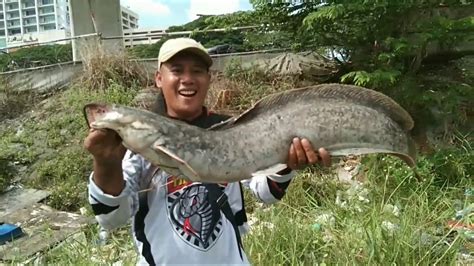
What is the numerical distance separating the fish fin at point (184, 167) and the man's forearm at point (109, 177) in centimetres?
20

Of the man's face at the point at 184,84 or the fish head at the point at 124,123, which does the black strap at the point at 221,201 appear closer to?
the man's face at the point at 184,84

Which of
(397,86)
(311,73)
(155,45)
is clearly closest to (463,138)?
(397,86)

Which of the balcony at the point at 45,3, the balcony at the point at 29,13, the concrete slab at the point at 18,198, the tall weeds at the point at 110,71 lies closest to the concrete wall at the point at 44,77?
the tall weeds at the point at 110,71

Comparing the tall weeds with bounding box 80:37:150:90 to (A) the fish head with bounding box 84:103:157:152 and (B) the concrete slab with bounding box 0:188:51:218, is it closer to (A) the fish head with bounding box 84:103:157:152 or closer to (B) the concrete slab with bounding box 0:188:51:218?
(B) the concrete slab with bounding box 0:188:51:218

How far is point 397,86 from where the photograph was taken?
6691 millimetres

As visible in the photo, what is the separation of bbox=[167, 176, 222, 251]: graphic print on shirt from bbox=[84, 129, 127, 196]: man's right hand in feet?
0.67

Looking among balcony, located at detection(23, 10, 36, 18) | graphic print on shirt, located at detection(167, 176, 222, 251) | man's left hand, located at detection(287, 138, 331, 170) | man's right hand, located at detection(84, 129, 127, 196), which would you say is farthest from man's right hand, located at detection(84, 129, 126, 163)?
balcony, located at detection(23, 10, 36, 18)

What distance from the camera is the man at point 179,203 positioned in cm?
209

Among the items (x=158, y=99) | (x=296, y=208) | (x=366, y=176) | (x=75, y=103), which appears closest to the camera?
(x=158, y=99)

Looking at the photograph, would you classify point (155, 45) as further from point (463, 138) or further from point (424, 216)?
point (424, 216)

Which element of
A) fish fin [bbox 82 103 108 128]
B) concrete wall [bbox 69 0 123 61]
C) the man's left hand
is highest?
concrete wall [bbox 69 0 123 61]

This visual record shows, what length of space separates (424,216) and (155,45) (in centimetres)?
709

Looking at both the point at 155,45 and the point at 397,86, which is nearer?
the point at 397,86

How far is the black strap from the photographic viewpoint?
2.17 m
